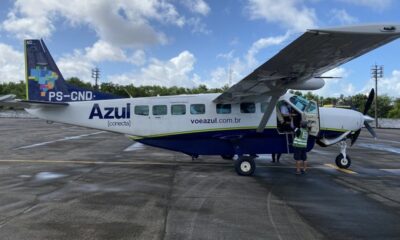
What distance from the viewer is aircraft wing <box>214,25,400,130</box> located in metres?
6.62

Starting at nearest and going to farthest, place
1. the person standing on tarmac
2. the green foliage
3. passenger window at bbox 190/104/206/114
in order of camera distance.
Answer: the person standing on tarmac
passenger window at bbox 190/104/206/114
the green foliage

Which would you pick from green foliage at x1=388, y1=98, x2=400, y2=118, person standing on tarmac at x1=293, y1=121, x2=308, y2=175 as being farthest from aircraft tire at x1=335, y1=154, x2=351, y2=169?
green foliage at x1=388, y1=98, x2=400, y2=118

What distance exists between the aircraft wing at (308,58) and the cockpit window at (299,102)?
2.71ft

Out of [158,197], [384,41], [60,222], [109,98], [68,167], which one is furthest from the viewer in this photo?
[109,98]

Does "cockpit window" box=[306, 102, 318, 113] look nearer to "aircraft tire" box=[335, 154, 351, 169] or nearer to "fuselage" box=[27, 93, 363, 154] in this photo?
"fuselage" box=[27, 93, 363, 154]

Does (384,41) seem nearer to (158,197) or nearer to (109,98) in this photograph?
(158,197)

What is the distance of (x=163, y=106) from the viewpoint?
1310cm

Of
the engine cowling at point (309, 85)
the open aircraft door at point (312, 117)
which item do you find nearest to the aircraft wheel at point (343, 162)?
the open aircraft door at point (312, 117)

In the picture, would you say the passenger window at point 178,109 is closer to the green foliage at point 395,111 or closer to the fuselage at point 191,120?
the fuselage at point 191,120

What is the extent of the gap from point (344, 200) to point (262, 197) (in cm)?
183

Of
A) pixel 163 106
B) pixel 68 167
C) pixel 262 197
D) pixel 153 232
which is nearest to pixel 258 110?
pixel 163 106

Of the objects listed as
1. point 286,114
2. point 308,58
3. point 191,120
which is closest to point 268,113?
point 286,114

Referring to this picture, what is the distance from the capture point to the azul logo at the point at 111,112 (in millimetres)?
13227

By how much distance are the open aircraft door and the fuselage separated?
290 millimetres
